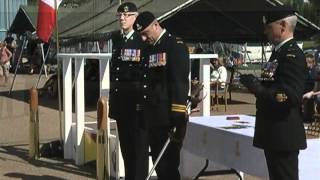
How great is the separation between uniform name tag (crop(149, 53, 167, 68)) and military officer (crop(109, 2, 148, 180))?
464 millimetres

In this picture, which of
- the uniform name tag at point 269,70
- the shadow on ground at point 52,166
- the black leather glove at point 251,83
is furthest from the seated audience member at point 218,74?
the black leather glove at point 251,83

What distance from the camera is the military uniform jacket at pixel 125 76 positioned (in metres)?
6.01

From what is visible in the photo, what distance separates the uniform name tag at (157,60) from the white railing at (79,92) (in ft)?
6.77

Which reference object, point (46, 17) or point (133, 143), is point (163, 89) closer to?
point (133, 143)

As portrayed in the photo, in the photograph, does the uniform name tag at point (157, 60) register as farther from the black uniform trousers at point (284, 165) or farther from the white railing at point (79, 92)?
the white railing at point (79, 92)

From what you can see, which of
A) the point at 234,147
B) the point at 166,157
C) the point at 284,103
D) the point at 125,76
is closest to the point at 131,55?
the point at 125,76

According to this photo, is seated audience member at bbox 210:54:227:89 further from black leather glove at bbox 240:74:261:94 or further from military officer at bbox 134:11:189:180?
black leather glove at bbox 240:74:261:94

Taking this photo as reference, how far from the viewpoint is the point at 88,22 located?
52.1ft

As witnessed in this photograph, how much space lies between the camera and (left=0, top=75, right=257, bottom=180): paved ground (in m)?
7.79

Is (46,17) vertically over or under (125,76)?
over

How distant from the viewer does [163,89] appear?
541 centimetres

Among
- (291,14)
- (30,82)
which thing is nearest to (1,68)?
(30,82)

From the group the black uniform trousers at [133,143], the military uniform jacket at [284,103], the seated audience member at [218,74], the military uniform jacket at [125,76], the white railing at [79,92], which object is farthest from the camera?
the seated audience member at [218,74]

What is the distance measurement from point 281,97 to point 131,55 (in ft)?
7.32
